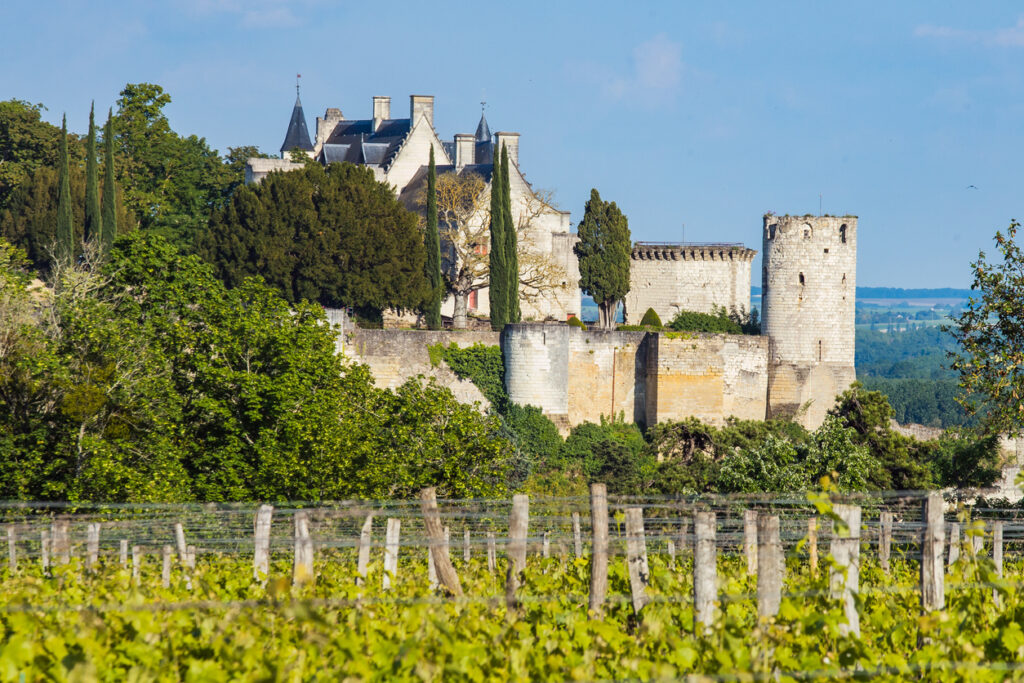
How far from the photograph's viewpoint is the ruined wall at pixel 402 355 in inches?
1336

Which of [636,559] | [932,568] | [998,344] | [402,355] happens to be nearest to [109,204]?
[402,355]

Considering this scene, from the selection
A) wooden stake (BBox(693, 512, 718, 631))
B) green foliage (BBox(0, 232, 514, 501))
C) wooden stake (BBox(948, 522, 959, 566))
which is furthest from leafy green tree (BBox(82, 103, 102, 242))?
wooden stake (BBox(693, 512, 718, 631))

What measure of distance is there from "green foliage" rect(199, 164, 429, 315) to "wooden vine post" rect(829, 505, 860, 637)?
2973 cm

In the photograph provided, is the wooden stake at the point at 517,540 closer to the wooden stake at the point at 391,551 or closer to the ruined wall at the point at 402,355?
the wooden stake at the point at 391,551

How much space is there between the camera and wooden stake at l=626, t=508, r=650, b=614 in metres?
9.37

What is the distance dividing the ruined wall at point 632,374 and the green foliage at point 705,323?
637 centimetres

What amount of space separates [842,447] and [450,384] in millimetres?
12464

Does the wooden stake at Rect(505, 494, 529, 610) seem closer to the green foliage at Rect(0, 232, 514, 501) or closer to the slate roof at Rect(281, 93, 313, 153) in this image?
the green foliage at Rect(0, 232, 514, 501)

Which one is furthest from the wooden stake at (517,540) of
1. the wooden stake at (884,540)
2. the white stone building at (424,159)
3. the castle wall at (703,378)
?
the white stone building at (424,159)

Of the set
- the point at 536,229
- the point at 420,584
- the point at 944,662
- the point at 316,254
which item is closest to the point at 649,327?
the point at 536,229

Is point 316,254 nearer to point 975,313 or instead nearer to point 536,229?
point 536,229

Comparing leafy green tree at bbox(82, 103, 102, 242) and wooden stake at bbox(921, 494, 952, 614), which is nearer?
wooden stake at bbox(921, 494, 952, 614)

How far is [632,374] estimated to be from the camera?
119 feet

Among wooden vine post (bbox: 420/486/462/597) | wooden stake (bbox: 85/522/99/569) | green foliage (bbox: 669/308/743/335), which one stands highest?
green foliage (bbox: 669/308/743/335)
